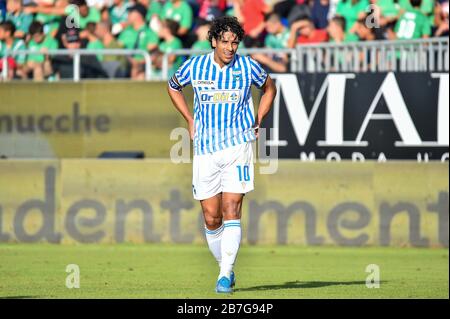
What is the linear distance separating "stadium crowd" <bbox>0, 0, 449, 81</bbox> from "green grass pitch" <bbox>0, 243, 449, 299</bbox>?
3.69 metres

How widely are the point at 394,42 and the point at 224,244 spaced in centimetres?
787

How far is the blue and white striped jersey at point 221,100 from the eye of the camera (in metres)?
11.4

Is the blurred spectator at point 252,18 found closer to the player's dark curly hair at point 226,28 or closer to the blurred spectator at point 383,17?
the blurred spectator at point 383,17

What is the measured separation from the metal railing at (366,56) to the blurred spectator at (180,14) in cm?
172

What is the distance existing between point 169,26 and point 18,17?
259cm

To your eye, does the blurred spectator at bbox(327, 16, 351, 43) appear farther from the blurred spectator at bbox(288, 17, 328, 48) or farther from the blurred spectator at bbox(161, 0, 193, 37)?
the blurred spectator at bbox(161, 0, 193, 37)

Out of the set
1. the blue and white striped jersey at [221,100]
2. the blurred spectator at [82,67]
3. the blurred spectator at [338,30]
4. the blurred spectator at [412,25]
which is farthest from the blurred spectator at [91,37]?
the blue and white striped jersey at [221,100]

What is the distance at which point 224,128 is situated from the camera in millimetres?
11414

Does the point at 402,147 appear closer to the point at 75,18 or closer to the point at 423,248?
the point at 423,248

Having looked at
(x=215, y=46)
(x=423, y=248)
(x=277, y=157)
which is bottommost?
(x=423, y=248)

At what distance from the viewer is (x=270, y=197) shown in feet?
58.5
